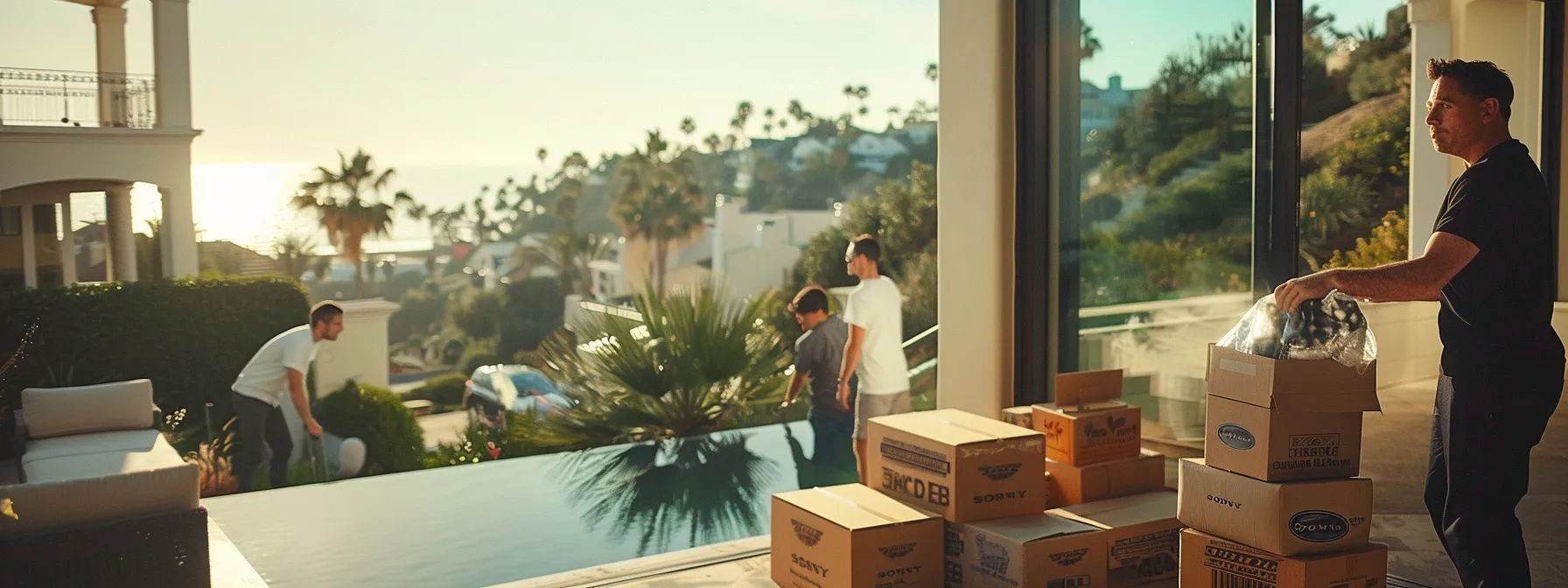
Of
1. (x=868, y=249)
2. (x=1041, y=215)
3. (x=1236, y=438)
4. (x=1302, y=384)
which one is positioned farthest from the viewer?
(x=868, y=249)

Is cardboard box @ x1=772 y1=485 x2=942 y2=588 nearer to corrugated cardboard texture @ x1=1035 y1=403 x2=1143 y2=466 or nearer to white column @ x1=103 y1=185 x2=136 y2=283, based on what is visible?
corrugated cardboard texture @ x1=1035 y1=403 x2=1143 y2=466

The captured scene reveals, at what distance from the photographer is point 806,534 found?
10.1 ft

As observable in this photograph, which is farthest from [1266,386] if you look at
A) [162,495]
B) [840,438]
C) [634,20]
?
[634,20]

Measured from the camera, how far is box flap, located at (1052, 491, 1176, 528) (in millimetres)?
3152

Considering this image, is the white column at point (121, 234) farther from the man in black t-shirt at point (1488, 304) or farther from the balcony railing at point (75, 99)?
the man in black t-shirt at point (1488, 304)

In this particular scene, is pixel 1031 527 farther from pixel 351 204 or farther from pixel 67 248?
pixel 351 204

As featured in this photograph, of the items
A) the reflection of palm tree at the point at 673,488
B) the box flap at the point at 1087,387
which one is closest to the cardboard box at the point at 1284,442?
the box flap at the point at 1087,387

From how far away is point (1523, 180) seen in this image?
229 centimetres

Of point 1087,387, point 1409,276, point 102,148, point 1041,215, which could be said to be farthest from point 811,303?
point 102,148

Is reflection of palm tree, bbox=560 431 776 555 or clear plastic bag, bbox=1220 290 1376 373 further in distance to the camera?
reflection of palm tree, bbox=560 431 776 555

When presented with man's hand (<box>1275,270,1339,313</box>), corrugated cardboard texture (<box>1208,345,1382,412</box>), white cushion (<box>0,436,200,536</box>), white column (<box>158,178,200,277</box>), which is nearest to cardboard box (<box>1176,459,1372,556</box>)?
corrugated cardboard texture (<box>1208,345,1382,412</box>)

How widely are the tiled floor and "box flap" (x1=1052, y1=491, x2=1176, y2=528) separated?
0.68m

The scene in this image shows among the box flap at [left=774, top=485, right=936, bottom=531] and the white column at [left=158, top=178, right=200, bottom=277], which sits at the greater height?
the white column at [left=158, top=178, right=200, bottom=277]

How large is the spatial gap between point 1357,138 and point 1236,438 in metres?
7.52
